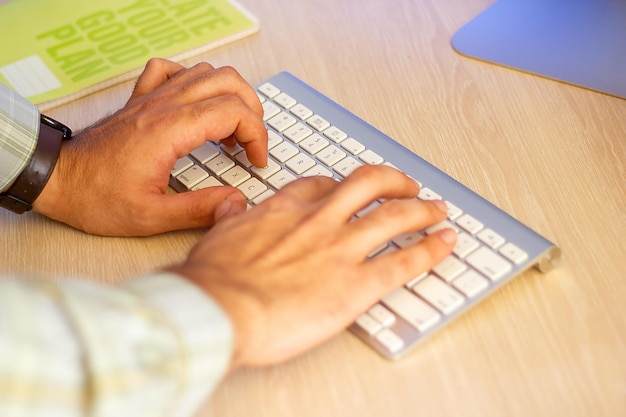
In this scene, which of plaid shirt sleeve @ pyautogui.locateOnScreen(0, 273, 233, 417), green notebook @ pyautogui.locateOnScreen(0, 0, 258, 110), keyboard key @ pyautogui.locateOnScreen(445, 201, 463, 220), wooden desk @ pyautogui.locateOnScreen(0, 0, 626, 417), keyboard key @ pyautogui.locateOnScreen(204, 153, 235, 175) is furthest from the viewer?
green notebook @ pyautogui.locateOnScreen(0, 0, 258, 110)

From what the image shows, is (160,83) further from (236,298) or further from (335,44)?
(236,298)

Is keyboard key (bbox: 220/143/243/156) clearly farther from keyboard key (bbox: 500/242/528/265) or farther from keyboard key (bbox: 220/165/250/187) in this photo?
keyboard key (bbox: 500/242/528/265)

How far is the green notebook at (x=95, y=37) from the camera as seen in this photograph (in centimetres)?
101

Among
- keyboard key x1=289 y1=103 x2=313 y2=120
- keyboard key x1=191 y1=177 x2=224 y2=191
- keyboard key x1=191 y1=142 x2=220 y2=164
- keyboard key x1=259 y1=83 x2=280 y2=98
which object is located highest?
keyboard key x1=259 y1=83 x2=280 y2=98

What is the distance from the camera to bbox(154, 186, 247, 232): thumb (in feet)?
2.47

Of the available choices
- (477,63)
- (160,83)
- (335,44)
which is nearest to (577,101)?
(477,63)

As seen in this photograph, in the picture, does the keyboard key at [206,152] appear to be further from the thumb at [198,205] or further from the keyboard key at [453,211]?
the keyboard key at [453,211]

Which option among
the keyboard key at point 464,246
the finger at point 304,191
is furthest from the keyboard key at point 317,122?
the keyboard key at point 464,246

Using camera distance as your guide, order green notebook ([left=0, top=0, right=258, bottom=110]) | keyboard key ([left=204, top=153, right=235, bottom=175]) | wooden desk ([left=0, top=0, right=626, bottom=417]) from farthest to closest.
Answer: green notebook ([left=0, top=0, right=258, bottom=110]) < keyboard key ([left=204, top=153, right=235, bottom=175]) < wooden desk ([left=0, top=0, right=626, bottom=417])

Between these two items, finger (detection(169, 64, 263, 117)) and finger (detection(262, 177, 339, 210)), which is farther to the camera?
finger (detection(169, 64, 263, 117))

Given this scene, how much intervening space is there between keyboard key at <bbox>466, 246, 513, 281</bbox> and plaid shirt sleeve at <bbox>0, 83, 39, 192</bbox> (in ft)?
1.47

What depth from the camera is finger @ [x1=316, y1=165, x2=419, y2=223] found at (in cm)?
69

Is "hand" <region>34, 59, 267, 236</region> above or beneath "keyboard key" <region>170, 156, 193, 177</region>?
above

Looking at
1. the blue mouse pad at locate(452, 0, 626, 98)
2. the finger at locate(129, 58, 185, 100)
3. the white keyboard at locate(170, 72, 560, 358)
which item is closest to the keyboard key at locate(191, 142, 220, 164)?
the white keyboard at locate(170, 72, 560, 358)
